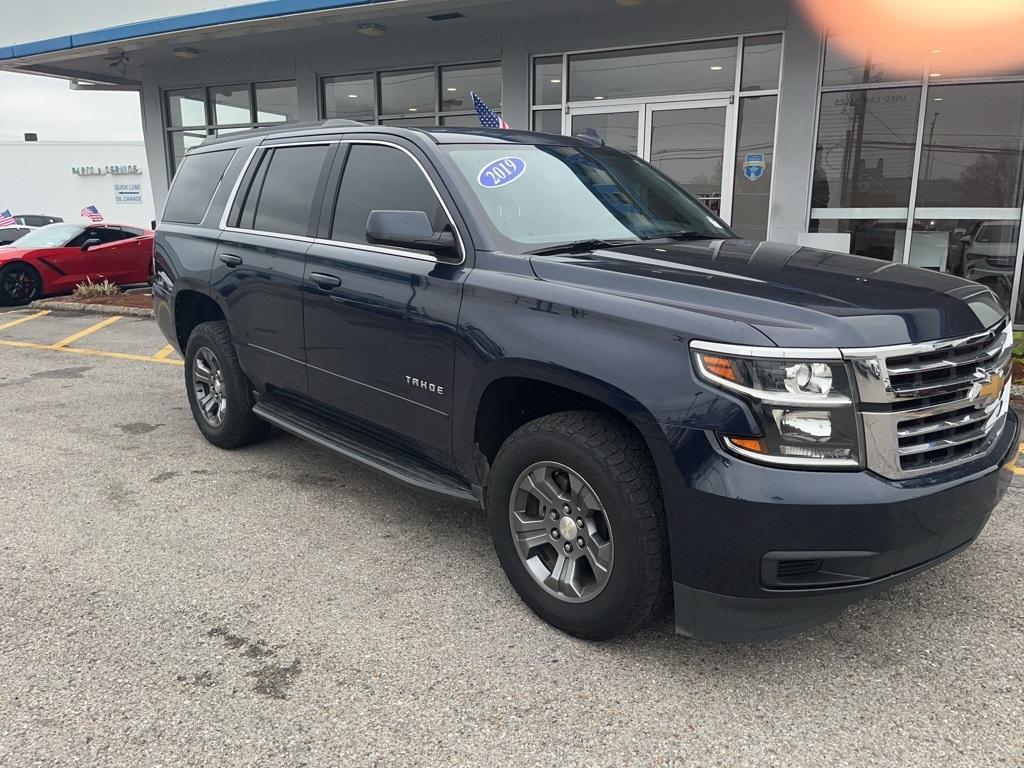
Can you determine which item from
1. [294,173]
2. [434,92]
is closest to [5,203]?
[434,92]

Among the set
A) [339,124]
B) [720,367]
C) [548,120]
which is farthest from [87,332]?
[720,367]

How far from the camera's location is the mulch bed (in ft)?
40.3

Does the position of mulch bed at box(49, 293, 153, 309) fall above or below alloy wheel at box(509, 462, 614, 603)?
below

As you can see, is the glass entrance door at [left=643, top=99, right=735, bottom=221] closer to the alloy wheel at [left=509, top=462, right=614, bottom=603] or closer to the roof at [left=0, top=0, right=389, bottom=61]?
the roof at [left=0, top=0, right=389, bottom=61]

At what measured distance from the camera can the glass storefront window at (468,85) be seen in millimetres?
11297

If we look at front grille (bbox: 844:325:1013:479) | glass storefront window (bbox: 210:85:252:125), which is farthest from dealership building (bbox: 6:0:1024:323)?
front grille (bbox: 844:325:1013:479)

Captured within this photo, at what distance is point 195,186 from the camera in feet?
17.3

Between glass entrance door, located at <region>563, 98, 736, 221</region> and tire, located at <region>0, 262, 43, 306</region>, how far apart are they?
10061mm

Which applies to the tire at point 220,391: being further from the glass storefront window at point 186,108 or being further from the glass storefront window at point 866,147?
the glass storefront window at point 186,108

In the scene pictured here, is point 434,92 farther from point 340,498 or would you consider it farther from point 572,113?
point 340,498

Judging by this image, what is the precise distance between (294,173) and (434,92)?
823 cm

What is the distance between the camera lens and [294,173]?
4.35 m

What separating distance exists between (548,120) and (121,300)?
7615 mm

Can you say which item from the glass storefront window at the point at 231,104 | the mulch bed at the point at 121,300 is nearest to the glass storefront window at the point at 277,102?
the glass storefront window at the point at 231,104
